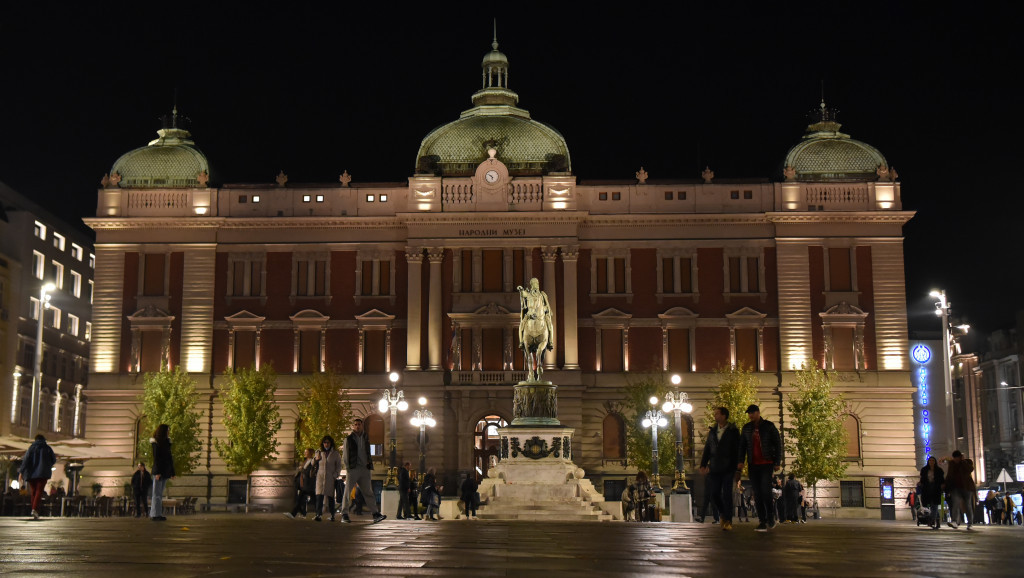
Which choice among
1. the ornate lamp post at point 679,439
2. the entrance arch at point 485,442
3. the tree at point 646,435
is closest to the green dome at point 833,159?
the tree at point 646,435

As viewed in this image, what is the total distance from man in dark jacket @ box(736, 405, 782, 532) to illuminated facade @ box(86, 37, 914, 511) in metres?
40.2

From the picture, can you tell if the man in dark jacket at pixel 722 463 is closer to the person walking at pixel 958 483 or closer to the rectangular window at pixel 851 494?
the person walking at pixel 958 483

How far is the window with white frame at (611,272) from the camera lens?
2488 inches

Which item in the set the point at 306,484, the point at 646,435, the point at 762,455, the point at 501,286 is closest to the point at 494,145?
the point at 501,286

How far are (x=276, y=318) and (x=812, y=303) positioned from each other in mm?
26375

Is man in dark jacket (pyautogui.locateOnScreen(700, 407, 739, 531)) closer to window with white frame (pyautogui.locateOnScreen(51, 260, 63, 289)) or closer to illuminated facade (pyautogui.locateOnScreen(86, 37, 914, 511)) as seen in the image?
illuminated facade (pyautogui.locateOnScreen(86, 37, 914, 511))

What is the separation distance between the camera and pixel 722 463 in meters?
20.7

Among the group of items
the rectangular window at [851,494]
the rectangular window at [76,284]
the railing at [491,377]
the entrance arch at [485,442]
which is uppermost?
the rectangular window at [76,284]

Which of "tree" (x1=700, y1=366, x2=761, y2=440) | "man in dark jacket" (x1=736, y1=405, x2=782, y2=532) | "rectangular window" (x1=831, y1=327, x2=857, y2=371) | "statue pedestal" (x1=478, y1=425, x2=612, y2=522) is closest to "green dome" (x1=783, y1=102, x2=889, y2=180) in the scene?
"rectangular window" (x1=831, y1=327, x2=857, y2=371)

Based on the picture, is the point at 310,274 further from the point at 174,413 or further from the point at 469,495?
the point at 469,495

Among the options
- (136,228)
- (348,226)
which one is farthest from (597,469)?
(136,228)

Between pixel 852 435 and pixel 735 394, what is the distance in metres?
7.63

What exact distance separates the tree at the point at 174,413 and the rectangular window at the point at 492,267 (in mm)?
14955

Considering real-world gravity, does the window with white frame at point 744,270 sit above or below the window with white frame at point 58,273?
below
